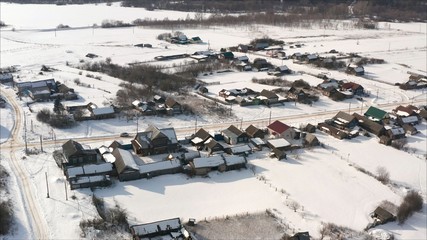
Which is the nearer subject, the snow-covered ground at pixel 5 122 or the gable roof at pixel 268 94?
the snow-covered ground at pixel 5 122

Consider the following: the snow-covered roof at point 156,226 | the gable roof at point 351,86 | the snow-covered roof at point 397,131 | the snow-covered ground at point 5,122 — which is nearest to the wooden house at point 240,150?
the snow-covered roof at point 156,226

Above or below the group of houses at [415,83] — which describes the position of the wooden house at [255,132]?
below

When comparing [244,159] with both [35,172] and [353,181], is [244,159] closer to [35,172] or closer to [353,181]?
[353,181]

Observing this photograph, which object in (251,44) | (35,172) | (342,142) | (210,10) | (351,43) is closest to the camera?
(35,172)

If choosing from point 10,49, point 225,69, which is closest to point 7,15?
point 10,49

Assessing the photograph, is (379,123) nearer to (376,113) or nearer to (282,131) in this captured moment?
(376,113)

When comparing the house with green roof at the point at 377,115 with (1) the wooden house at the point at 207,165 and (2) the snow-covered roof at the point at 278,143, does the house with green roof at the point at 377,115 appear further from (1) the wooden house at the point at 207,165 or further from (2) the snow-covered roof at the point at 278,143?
(1) the wooden house at the point at 207,165
